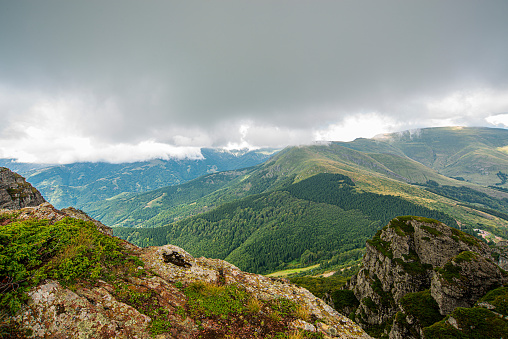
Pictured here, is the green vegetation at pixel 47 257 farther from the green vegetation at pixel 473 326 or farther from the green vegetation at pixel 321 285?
the green vegetation at pixel 321 285

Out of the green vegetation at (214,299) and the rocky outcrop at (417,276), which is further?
the rocky outcrop at (417,276)

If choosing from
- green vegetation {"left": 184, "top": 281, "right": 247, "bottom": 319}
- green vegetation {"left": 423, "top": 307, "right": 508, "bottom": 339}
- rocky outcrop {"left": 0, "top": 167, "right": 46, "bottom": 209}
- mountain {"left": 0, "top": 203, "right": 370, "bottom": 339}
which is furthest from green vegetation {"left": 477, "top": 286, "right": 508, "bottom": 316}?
rocky outcrop {"left": 0, "top": 167, "right": 46, "bottom": 209}

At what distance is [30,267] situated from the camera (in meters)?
6.88

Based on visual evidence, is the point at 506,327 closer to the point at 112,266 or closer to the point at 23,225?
the point at 112,266

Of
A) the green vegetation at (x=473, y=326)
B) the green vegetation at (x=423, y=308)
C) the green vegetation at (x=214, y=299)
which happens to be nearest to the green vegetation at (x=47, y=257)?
the green vegetation at (x=214, y=299)

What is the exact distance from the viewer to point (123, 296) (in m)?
7.87

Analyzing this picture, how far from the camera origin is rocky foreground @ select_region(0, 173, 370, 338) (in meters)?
6.04

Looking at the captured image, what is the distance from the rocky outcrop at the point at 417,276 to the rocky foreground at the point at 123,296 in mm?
25853

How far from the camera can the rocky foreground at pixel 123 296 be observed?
6.04 meters

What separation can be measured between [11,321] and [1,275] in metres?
1.67

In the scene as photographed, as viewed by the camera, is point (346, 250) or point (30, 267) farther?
point (346, 250)

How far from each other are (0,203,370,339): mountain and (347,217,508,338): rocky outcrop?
25786mm

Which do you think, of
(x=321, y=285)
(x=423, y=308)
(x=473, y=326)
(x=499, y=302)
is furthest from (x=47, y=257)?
(x=321, y=285)

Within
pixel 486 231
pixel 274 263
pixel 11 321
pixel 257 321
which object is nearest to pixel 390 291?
pixel 257 321
